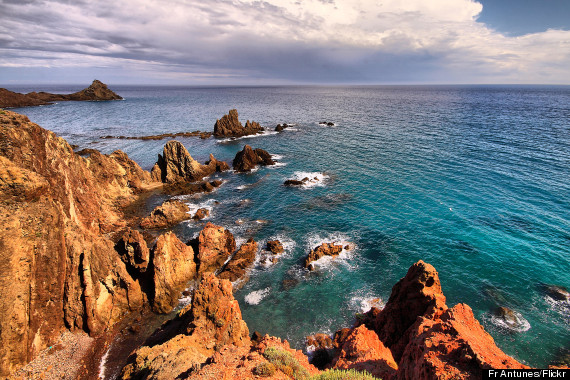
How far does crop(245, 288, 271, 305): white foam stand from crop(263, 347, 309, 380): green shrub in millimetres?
11367

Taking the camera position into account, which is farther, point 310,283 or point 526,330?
point 310,283

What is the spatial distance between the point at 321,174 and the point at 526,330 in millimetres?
40658

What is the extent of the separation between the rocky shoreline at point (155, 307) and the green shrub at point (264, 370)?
43 millimetres

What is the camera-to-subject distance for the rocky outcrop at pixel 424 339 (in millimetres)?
11203

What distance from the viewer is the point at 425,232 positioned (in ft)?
117

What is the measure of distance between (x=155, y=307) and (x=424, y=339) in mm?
23667

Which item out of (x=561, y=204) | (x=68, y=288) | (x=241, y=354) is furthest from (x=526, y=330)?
(x=68, y=288)

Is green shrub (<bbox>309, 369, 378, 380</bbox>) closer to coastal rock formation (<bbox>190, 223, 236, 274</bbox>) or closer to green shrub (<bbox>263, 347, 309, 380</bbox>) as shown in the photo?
green shrub (<bbox>263, 347, 309, 380</bbox>)

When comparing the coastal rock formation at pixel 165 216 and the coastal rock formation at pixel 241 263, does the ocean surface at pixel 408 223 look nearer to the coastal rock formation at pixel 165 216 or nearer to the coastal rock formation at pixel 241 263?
the coastal rock formation at pixel 241 263

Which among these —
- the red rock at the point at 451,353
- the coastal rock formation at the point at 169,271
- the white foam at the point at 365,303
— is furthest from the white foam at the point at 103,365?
the white foam at the point at 365,303

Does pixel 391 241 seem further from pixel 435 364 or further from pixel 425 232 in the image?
pixel 435 364

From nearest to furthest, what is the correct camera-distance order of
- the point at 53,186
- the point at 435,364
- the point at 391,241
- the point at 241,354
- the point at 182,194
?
1. the point at 435,364
2. the point at 241,354
3. the point at 53,186
4. the point at 391,241
5. the point at 182,194

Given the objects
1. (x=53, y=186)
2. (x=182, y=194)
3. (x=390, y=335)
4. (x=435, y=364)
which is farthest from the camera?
(x=182, y=194)

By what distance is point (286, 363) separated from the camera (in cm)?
1473
